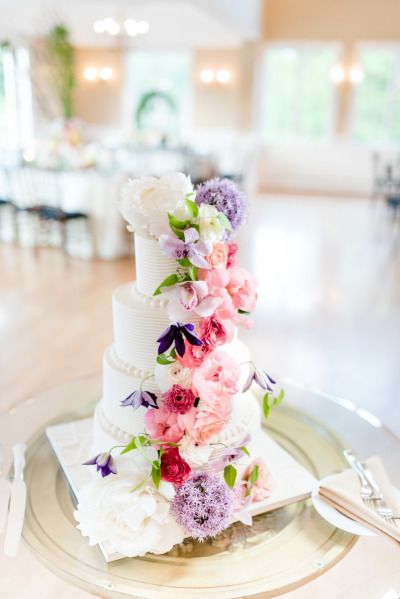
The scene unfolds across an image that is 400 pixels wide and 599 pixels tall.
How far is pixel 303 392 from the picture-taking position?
7.53 feet

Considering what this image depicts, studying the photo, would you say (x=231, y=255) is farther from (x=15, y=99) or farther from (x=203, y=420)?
(x=15, y=99)

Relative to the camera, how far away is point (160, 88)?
38.3 ft

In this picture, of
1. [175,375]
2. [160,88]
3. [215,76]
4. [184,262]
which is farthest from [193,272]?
[160,88]

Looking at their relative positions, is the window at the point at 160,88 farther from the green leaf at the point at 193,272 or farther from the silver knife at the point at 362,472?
the green leaf at the point at 193,272

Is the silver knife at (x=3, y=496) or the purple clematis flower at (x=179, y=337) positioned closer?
the purple clematis flower at (x=179, y=337)

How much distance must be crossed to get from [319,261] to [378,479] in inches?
178

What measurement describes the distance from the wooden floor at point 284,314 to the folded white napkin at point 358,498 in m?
1.11

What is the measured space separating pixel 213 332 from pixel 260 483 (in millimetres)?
548

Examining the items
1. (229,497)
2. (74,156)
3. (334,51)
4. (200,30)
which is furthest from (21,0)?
(229,497)

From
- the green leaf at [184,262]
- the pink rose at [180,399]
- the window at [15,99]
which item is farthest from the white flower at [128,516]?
the window at [15,99]

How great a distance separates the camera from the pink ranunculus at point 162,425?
138 centimetres

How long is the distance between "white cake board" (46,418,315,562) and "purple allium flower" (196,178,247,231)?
685mm

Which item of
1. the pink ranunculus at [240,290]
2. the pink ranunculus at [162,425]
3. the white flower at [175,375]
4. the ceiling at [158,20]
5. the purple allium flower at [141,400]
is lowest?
the pink ranunculus at [162,425]

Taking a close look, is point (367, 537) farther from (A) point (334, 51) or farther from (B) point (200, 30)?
(A) point (334, 51)
